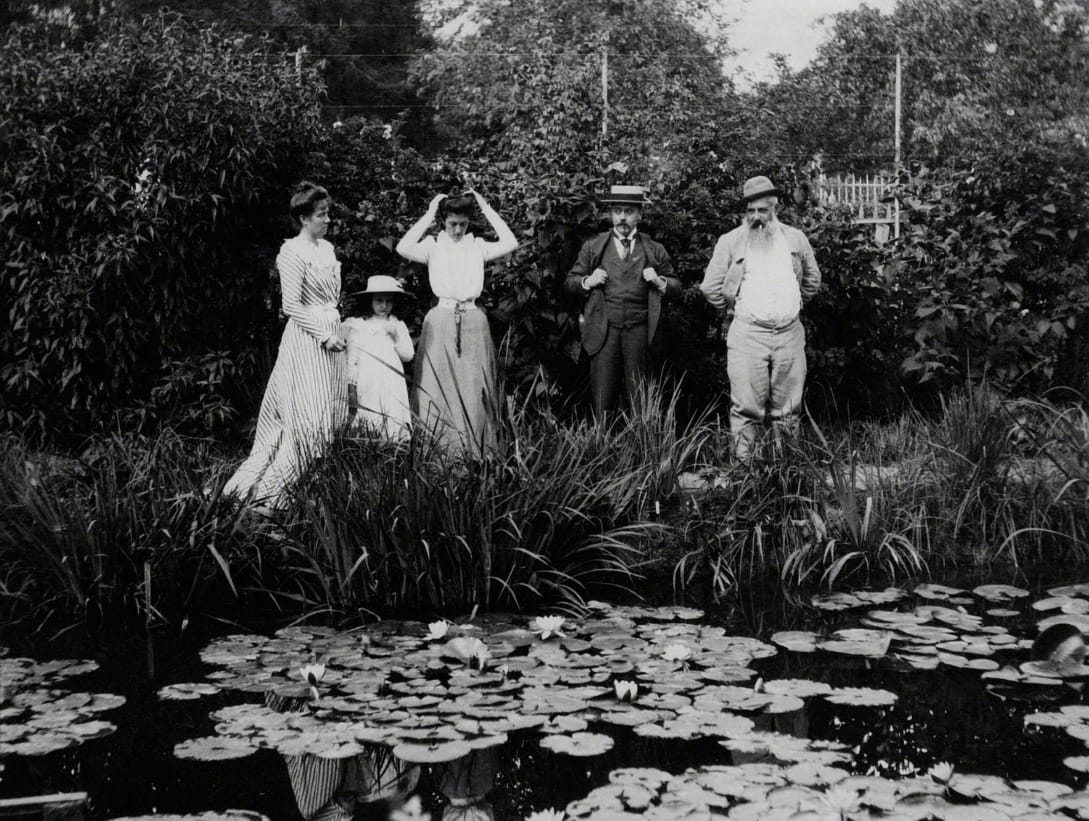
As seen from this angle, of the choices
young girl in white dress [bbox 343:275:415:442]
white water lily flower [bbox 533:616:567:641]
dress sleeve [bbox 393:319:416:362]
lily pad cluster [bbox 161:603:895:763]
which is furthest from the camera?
dress sleeve [bbox 393:319:416:362]

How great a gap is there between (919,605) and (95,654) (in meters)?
3.61

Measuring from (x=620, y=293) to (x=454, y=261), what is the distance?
1035 mm

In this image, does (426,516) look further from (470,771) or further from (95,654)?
(470,771)

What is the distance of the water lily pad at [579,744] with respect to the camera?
359 centimetres

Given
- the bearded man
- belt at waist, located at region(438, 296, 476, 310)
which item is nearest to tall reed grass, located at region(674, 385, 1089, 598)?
the bearded man

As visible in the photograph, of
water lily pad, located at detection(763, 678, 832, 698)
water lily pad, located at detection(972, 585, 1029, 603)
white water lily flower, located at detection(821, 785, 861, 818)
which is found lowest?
water lily pad, located at detection(972, 585, 1029, 603)

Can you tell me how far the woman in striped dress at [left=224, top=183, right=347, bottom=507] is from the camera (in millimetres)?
6715

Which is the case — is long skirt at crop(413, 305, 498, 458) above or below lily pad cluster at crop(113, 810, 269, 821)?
above

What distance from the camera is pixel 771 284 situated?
7109mm

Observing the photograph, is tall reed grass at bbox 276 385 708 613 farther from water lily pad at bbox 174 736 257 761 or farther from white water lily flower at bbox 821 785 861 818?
white water lily flower at bbox 821 785 861 818

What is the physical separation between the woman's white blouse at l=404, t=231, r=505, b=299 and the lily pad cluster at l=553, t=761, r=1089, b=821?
4215 mm

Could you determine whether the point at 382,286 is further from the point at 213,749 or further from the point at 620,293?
the point at 213,749

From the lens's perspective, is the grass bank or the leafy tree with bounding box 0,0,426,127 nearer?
the grass bank

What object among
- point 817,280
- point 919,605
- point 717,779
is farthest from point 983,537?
point 717,779
